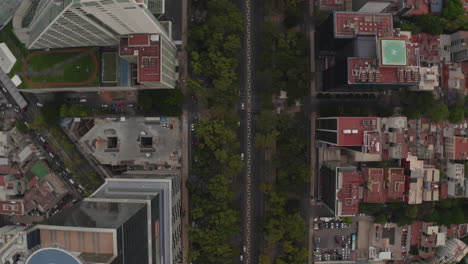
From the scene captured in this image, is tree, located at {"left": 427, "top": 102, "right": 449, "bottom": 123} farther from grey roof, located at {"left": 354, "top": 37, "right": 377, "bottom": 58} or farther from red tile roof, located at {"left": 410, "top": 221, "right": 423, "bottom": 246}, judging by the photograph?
red tile roof, located at {"left": 410, "top": 221, "right": 423, "bottom": 246}

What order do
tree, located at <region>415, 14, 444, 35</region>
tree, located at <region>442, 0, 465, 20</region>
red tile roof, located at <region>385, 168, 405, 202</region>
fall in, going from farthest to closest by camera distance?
tree, located at <region>442, 0, 465, 20</region>
tree, located at <region>415, 14, 444, 35</region>
red tile roof, located at <region>385, 168, 405, 202</region>

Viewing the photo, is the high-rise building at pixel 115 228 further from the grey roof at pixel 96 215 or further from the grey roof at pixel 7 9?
the grey roof at pixel 7 9

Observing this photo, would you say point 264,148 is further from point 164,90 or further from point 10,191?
point 10,191

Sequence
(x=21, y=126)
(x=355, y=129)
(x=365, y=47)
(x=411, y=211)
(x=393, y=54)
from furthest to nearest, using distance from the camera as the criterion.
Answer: (x=21, y=126), (x=411, y=211), (x=355, y=129), (x=365, y=47), (x=393, y=54)

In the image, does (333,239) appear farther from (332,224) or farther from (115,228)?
(115,228)

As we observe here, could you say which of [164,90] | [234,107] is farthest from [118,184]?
[234,107]

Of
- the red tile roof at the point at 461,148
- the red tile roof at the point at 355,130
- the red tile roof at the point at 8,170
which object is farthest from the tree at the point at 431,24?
the red tile roof at the point at 8,170

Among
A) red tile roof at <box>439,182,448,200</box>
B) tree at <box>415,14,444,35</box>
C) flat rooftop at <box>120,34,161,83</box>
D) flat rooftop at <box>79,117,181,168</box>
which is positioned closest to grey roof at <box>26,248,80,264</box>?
flat rooftop at <box>120,34,161,83</box>

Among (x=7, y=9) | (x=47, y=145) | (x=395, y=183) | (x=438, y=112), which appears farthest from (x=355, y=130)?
(x=7, y=9)
